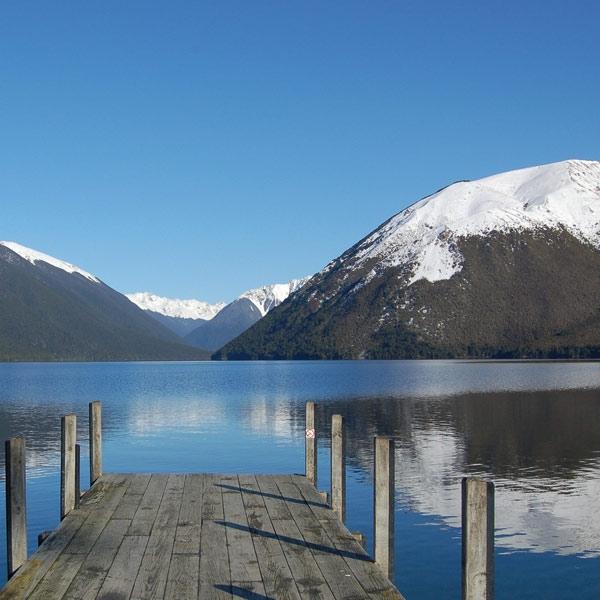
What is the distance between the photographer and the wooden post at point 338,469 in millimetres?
22453

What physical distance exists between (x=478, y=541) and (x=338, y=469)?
10440 millimetres

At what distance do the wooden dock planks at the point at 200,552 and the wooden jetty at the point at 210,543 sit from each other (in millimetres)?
23

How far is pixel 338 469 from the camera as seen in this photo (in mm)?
23000

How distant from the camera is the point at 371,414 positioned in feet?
A: 246

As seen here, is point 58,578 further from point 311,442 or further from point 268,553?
point 311,442

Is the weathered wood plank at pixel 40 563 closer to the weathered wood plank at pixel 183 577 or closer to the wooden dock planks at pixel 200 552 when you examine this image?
the wooden dock planks at pixel 200 552

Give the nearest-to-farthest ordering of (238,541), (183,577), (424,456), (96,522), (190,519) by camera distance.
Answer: (183,577) < (238,541) < (96,522) < (190,519) < (424,456)

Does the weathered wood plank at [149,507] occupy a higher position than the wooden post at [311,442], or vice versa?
the wooden post at [311,442]

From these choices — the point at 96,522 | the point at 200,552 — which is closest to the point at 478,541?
the point at 200,552

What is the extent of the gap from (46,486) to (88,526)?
60.5ft

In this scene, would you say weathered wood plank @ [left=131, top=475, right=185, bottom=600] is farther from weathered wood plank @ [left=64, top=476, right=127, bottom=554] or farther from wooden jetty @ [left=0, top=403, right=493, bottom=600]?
weathered wood plank @ [left=64, top=476, right=127, bottom=554]

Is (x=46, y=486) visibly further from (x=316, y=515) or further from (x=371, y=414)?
(x=371, y=414)

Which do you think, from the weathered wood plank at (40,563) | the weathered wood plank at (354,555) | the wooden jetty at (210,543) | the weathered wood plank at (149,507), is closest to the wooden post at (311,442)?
the wooden jetty at (210,543)

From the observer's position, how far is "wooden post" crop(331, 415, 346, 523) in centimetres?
2245
